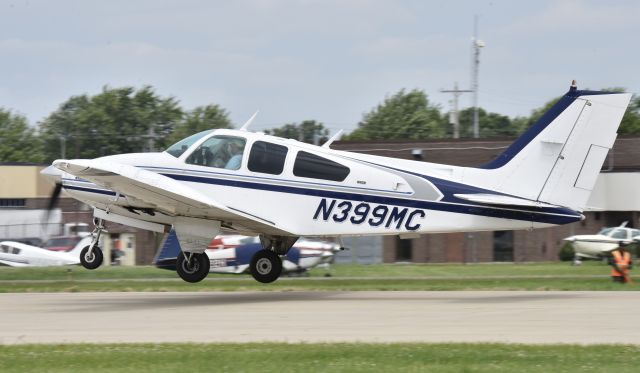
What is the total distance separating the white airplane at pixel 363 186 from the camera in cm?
1772

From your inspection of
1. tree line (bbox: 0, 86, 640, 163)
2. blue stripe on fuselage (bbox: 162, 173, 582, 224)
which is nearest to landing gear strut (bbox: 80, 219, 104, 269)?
blue stripe on fuselage (bbox: 162, 173, 582, 224)

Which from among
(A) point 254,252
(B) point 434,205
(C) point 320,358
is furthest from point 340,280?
(C) point 320,358

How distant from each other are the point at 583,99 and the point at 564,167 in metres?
1.35

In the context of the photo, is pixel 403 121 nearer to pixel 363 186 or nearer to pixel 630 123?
pixel 630 123

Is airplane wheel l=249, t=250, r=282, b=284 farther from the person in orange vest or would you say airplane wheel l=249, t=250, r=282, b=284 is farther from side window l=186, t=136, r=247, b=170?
the person in orange vest

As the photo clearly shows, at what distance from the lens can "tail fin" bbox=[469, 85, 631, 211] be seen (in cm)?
1767

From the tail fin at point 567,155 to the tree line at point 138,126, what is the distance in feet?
211

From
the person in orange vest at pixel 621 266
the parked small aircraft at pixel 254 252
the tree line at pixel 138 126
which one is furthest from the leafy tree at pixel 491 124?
the person in orange vest at pixel 621 266

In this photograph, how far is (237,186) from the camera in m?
18.2

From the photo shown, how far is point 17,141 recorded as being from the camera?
309 ft

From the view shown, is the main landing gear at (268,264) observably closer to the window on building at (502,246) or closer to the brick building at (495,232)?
the brick building at (495,232)

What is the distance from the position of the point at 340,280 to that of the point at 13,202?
34.8 metres

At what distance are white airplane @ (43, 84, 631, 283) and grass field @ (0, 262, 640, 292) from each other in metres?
3.70

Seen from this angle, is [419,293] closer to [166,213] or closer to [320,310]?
[320,310]
